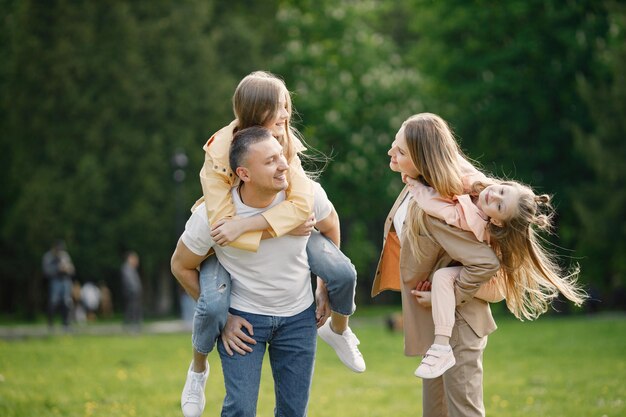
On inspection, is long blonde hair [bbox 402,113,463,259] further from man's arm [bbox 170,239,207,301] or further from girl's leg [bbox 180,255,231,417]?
man's arm [bbox 170,239,207,301]

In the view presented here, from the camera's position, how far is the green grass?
9500mm

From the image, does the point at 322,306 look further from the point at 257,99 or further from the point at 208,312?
the point at 257,99

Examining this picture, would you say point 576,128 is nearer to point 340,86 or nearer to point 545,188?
point 545,188

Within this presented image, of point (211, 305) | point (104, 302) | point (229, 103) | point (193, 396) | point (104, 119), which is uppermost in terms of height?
point (211, 305)

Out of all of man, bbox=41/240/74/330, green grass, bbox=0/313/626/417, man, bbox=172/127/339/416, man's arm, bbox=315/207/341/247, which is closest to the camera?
man, bbox=172/127/339/416

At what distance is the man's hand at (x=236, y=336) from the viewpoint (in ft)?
16.7

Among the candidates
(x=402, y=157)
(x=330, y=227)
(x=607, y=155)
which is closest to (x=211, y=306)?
(x=330, y=227)

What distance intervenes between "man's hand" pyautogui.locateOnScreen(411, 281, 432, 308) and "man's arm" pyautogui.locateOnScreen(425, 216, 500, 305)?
0.22m

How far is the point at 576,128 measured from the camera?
1227 inches

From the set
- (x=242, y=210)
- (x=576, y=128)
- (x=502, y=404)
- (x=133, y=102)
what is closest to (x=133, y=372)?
(x=502, y=404)

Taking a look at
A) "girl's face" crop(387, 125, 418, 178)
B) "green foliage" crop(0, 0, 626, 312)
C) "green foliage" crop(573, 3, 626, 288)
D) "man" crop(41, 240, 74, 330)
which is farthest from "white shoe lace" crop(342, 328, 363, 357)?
"green foliage" crop(0, 0, 626, 312)

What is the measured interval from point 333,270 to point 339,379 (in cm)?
764

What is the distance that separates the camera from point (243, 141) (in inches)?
198

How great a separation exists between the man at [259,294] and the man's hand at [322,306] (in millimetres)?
101
